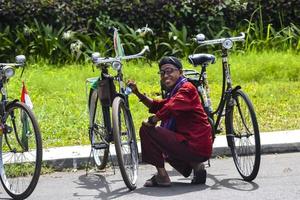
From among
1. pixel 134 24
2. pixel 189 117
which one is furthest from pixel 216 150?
pixel 134 24

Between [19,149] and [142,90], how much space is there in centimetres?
426

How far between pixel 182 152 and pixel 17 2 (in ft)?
22.4

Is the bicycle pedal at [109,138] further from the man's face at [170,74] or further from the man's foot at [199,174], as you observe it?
the man's foot at [199,174]

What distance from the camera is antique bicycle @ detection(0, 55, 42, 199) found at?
654 centimetres

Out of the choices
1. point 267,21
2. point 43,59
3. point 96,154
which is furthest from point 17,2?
point 96,154

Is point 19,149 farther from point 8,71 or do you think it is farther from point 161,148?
point 161,148

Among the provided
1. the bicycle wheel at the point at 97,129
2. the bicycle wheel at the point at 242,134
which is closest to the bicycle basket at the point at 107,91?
the bicycle wheel at the point at 97,129

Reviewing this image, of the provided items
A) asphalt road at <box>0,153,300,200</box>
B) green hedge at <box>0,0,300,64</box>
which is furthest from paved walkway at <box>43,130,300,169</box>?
green hedge at <box>0,0,300,64</box>

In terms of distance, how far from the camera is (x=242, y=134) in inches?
276

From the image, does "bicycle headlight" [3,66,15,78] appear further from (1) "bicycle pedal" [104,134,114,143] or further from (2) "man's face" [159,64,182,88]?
(2) "man's face" [159,64,182,88]

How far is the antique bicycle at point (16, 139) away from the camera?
6.54 meters

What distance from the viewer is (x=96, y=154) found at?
24.9 feet

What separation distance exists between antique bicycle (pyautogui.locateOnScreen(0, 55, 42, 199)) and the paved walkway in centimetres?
86

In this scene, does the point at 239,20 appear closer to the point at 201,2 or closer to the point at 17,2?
the point at 201,2
